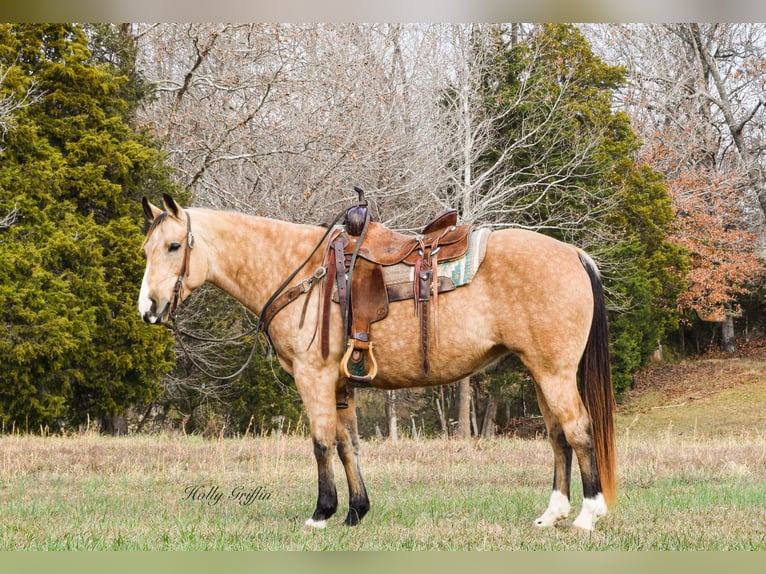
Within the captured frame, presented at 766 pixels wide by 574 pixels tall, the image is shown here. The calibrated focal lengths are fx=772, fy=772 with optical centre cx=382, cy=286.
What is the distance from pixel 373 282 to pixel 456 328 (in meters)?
0.63

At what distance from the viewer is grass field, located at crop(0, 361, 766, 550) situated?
4.53 metres

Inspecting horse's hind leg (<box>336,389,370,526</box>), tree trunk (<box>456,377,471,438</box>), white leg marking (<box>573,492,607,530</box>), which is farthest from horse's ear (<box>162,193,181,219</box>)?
tree trunk (<box>456,377,471,438</box>)

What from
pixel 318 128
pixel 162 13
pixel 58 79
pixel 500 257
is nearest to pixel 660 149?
pixel 318 128

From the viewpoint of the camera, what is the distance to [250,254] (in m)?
5.31

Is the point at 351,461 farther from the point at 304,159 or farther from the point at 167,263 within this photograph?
the point at 304,159

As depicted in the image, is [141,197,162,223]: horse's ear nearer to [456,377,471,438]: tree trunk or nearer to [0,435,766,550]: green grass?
[0,435,766,550]: green grass

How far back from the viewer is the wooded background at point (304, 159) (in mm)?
11898

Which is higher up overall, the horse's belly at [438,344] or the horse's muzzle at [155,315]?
the horse's muzzle at [155,315]

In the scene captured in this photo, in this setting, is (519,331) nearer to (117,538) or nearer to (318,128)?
(117,538)

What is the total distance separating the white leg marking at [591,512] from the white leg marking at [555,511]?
0.16 metres

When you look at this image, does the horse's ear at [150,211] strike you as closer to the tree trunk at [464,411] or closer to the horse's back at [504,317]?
the horse's back at [504,317]

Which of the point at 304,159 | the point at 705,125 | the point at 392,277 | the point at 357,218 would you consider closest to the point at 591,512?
the point at 392,277

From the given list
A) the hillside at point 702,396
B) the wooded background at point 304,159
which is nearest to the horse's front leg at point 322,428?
the wooded background at point 304,159

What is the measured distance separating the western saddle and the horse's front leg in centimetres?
18
